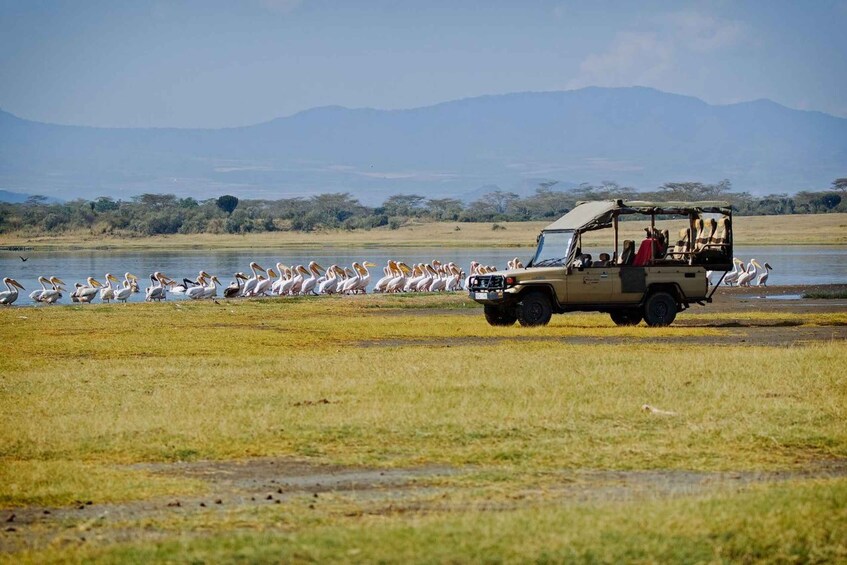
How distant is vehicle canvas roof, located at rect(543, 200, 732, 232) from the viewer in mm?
25172

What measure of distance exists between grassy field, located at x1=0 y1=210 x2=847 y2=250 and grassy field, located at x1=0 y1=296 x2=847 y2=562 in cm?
6783

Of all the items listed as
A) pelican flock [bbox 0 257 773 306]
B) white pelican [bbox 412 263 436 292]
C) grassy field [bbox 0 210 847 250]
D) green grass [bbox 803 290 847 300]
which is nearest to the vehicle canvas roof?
green grass [bbox 803 290 847 300]

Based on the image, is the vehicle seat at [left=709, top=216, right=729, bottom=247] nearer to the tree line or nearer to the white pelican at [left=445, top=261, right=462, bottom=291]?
the white pelican at [left=445, top=261, right=462, bottom=291]

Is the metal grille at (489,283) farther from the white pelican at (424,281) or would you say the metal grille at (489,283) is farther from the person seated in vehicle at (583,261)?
the white pelican at (424,281)

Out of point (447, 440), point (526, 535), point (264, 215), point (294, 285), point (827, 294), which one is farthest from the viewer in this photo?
point (264, 215)

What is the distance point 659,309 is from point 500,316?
121 inches

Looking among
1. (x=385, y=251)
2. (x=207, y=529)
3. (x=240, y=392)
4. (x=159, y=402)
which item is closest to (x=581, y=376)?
(x=240, y=392)

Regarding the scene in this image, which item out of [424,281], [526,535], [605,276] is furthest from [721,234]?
[526,535]

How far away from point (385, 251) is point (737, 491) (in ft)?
255

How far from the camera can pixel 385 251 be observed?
87.1 metres

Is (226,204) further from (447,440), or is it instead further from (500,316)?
(447,440)

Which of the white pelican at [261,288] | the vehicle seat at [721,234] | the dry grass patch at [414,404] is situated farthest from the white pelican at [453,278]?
the dry grass patch at [414,404]

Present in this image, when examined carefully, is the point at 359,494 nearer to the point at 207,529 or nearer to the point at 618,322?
the point at 207,529

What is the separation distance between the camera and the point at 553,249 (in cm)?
2561
